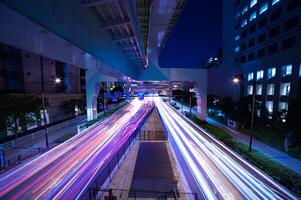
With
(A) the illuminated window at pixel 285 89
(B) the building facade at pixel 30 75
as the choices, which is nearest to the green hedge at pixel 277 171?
(A) the illuminated window at pixel 285 89

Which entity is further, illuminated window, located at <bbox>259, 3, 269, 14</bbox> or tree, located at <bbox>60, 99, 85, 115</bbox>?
tree, located at <bbox>60, 99, 85, 115</bbox>

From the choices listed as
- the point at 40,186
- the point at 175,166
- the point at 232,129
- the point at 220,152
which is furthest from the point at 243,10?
the point at 40,186

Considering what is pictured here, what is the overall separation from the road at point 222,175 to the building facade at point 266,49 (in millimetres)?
15633

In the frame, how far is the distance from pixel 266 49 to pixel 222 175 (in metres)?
31.8

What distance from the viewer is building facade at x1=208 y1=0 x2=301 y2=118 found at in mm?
24391

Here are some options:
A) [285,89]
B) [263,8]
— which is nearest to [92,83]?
[285,89]

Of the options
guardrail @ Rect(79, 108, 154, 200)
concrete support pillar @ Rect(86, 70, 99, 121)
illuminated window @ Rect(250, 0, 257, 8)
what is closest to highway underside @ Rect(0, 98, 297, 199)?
guardrail @ Rect(79, 108, 154, 200)

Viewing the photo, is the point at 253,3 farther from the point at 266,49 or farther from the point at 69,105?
the point at 69,105

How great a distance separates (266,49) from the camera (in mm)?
30609

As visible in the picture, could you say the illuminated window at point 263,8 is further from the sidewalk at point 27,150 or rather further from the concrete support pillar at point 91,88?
the sidewalk at point 27,150

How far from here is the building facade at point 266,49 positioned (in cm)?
2439

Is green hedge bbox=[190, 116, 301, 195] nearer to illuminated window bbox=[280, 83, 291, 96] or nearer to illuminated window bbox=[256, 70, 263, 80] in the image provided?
illuminated window bbox=[280, 83, 291, 96]

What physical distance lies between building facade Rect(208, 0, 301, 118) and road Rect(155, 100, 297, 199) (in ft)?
51.3

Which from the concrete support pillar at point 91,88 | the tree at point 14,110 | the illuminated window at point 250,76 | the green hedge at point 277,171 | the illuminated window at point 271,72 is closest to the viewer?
the green hedge at point 277,171
